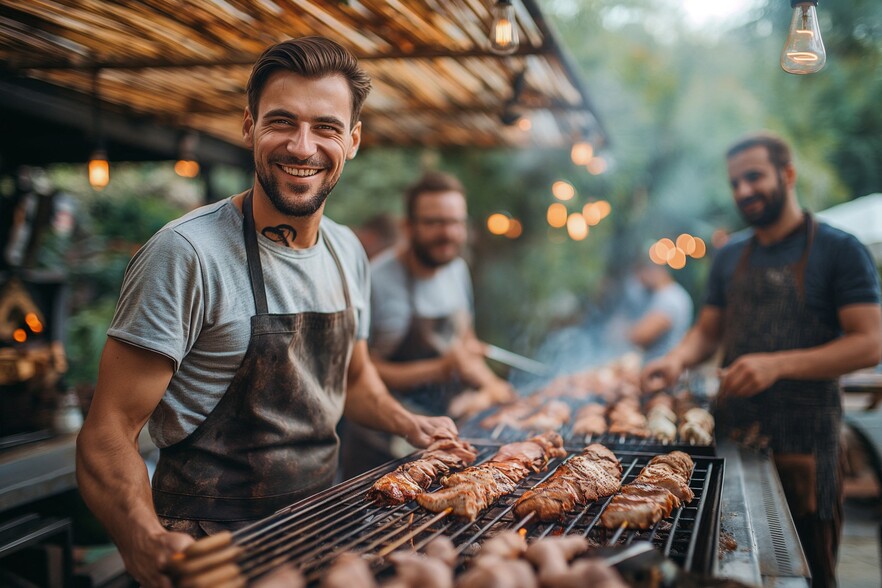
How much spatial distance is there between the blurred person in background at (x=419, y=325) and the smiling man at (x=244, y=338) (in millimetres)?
2478

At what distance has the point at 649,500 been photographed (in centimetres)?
248

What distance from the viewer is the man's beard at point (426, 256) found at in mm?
5797

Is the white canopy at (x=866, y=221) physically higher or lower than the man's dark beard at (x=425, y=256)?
higher

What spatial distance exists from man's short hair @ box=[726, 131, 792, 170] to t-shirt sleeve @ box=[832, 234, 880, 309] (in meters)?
0.71

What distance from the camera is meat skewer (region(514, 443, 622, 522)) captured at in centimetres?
254

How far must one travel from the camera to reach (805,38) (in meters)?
3.14

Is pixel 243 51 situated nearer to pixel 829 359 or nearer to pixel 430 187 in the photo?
pixel 430 187

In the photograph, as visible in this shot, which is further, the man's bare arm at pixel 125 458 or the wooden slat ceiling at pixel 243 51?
the wooden slat ceiling at pixel 243 51

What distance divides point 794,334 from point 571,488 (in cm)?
262

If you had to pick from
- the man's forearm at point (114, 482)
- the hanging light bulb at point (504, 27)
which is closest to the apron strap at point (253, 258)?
the man's forearm at point (114, 482)

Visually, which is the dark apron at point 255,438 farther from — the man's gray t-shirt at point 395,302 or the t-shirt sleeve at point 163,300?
the man's gray t-shirt at point 395,302

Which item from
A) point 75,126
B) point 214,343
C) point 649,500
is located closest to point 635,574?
point 649,500

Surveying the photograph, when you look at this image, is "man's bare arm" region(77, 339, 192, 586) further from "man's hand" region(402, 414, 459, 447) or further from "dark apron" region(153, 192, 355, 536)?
"man's hand" region(402, 414, 459, 447)

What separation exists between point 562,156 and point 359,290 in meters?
9.64
